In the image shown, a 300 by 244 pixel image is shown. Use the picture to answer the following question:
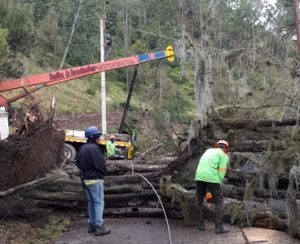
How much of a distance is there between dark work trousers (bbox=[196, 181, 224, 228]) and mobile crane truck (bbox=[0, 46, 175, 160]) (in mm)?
5602

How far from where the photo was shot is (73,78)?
15.0 m

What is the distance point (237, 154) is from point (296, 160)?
124cm

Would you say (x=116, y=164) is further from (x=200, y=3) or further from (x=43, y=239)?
(x=200, y=3)

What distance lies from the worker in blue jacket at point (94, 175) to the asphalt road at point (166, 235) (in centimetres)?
26

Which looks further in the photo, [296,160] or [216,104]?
[216,104]

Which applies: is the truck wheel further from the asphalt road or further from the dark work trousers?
the dark work trousers

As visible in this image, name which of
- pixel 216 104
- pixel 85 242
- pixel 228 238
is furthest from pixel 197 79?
pixel 85 242

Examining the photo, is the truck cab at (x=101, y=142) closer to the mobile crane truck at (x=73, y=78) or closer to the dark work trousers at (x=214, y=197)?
the mobile crane truck at (x=73, y=78)

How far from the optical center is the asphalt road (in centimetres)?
771

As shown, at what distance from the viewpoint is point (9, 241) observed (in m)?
7.52

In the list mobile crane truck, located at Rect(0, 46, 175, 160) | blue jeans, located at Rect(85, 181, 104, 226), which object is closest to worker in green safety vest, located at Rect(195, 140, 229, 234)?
blue jeans, located at Rect(85, 181, 104, 226)

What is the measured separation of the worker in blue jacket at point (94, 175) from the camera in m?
7.97

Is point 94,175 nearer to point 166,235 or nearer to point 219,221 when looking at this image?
point 166,235

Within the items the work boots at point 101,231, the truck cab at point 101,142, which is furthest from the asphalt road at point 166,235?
the truck cab at point 101,142
